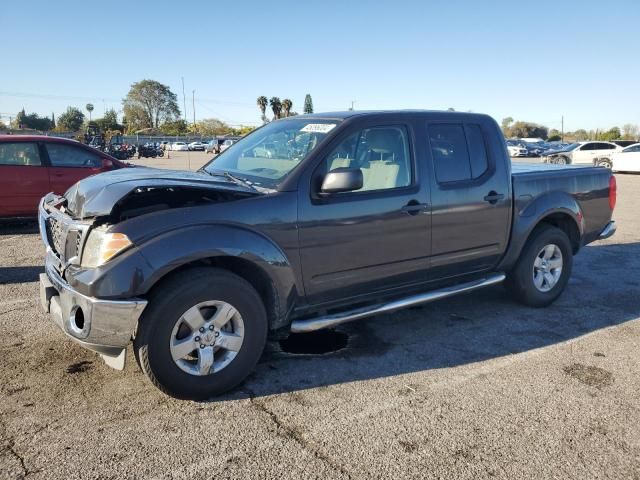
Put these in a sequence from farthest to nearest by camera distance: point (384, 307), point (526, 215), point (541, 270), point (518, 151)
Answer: point (518, 151) → point (541, 270) → point (526, 215) → point (384, 307)

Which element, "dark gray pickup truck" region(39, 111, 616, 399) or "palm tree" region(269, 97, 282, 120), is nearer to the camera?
"dark gray pickup truck" region(39, 111, 616, 399)

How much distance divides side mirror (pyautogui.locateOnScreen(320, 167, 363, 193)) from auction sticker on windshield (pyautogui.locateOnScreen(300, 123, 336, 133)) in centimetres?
53

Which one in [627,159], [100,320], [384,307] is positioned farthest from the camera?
[627,159]

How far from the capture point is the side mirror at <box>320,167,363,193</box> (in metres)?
3.45

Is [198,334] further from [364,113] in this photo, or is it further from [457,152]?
[457,152]

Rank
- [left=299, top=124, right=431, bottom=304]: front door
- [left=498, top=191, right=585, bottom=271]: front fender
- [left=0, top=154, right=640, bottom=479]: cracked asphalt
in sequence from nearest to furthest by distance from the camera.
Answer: [left=0, top=154, right=640, bottom=479]: cracked asphalt
[left=299, top=124, right=431, bottom=304]: front door
[left=498, top=191, right=585, bottom=271]: front fender

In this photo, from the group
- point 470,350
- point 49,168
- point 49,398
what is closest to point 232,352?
point 49,398

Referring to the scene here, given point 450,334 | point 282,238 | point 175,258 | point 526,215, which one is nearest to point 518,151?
point 526,215

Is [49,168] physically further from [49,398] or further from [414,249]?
[414,249]

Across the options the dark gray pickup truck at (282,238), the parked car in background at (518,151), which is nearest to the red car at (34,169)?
the dark gray pickup truck at (282,238)

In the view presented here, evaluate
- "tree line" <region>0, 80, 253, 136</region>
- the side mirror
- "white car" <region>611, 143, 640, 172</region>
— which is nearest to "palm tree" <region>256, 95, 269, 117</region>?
"tree line" <region>0, 80, 253, 136</region>

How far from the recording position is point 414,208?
4062 millimetres

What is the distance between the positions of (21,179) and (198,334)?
265 inches

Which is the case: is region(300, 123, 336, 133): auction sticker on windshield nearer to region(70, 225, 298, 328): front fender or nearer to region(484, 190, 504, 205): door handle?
region(70, 225, 298, 328): front fender
